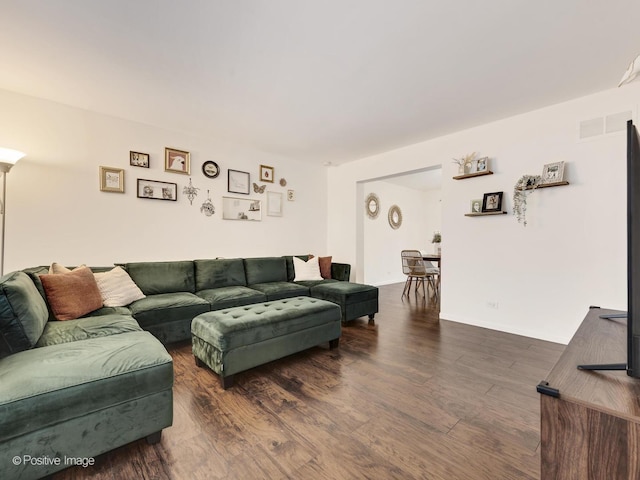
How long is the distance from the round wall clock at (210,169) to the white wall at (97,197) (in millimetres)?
64

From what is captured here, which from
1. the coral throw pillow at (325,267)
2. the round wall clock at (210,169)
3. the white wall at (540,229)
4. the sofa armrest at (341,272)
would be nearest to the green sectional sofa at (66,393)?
the round wall clock at (210,169)

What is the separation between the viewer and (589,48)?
209cm

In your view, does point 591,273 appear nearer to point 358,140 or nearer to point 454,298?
point 454,298

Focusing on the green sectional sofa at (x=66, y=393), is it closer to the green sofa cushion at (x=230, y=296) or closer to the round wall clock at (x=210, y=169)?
the green sofa cushion at (x=230, y=296)

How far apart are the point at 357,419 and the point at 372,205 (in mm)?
5289

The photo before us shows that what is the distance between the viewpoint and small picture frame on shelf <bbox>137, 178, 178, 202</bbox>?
350cm

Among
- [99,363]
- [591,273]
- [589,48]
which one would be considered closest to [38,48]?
[99,363]

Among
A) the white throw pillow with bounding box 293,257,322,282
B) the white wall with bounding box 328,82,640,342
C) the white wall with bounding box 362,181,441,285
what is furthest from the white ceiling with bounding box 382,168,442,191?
the white throw pillow with bounding box 293,257,322,282

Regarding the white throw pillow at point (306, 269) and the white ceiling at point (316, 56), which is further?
the white throw pillow at point (306, 269)

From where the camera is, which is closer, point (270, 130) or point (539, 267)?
point (539, 267)

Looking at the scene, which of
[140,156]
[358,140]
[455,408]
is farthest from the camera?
[358,140]

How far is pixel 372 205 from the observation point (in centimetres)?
656

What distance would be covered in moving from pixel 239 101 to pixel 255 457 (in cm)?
297

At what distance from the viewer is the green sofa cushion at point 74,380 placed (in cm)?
117
